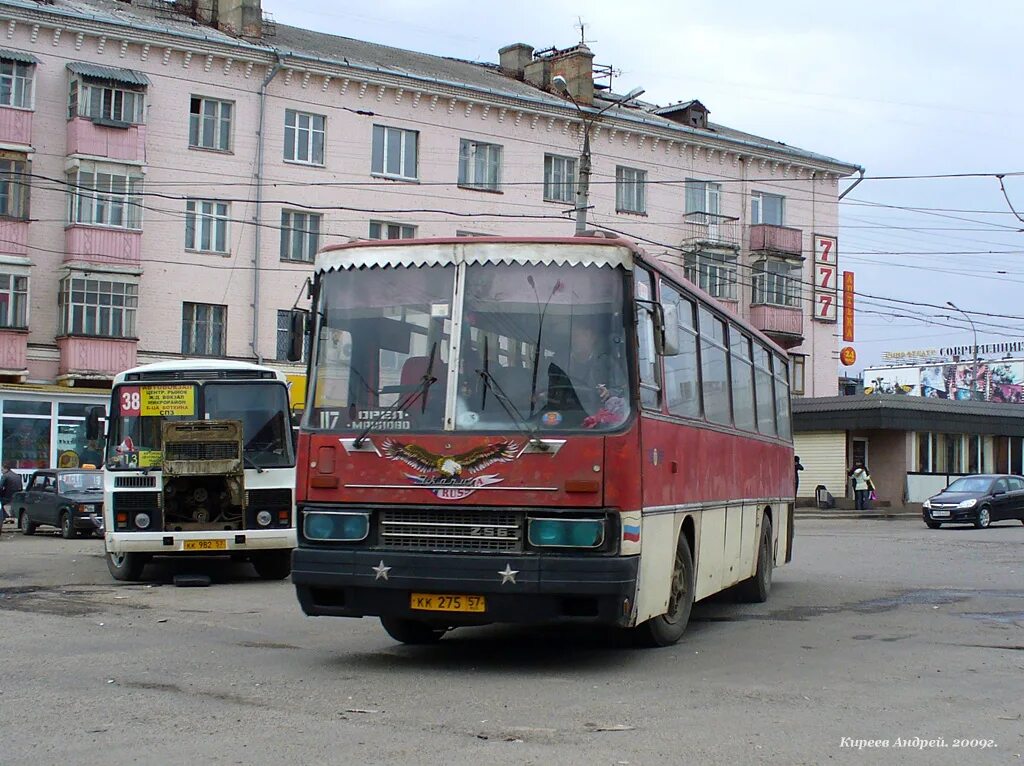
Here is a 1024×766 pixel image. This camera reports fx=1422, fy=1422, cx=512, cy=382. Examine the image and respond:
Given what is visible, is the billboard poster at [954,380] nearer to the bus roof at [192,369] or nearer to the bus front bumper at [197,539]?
the bus roof at [192,369]

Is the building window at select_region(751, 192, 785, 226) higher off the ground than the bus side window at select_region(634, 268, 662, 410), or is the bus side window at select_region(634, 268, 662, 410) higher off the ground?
the building window at select_region(751, 192, 785, 226)

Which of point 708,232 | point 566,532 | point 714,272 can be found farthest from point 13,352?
point 566,532

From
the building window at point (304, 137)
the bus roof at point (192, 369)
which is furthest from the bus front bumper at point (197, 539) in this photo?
the building window at point (304, 137)

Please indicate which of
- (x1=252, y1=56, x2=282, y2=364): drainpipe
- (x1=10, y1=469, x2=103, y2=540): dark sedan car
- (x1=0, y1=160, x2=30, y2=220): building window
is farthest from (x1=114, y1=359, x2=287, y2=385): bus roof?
(x1=252, y1=56, x2=282, y2=364): drainpipe

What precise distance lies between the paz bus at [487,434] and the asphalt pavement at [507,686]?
665mm

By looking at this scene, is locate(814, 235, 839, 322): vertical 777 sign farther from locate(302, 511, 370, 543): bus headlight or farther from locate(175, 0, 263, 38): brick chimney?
locate(302, 511, 370, 543): bus headlight

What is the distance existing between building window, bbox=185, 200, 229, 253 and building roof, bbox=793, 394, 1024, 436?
21607 mm

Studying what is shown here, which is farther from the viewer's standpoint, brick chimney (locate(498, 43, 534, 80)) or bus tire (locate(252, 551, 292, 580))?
brick chimney (locate(498, 43, 534, 80))

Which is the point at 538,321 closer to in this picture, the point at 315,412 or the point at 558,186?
the point at 315,412

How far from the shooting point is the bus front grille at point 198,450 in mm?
17297

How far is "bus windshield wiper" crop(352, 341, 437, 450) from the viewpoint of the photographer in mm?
9945

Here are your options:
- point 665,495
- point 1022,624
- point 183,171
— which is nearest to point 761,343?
point 1022,624

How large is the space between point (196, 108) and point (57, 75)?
4196 millimetres

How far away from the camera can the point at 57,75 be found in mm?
39688
